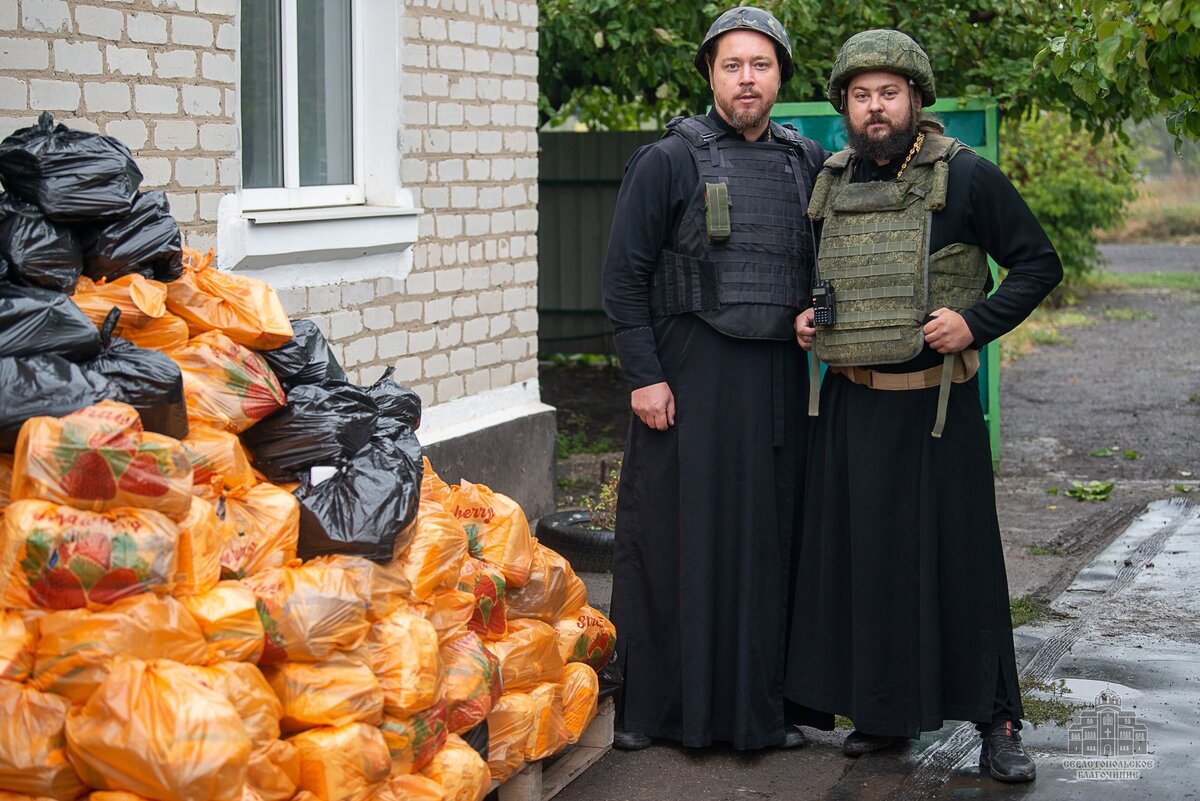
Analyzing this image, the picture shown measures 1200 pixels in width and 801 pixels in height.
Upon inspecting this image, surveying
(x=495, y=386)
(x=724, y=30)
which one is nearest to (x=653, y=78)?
(x=495, y=386)

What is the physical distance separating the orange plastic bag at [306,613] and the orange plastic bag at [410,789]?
1.06ft

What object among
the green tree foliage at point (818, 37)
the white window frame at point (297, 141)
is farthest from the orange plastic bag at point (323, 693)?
the green tree foliage at point (818, 37)

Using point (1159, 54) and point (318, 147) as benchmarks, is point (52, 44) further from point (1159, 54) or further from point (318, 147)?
point (1159, 54)

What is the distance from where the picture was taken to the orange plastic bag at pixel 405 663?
3293 mm

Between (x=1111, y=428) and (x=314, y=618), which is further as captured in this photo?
(x=1111, y=428)

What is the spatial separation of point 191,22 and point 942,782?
12.5 ft

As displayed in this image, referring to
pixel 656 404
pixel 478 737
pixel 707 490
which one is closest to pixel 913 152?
pixel 656 404

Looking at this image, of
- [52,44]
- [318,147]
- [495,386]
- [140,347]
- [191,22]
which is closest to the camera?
[140,347]

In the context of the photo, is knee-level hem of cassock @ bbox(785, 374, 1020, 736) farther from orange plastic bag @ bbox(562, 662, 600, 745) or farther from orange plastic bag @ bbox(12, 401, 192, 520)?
orange plastic bag @ bbox(12, 401, 192, 520)

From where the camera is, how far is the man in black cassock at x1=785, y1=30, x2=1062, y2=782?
421 cm

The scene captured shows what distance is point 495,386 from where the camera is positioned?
24.7ft

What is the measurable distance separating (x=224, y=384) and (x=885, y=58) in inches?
82.8

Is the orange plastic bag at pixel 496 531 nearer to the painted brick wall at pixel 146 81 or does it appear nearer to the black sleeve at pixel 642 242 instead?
the black sleeve at pixel 642 242
